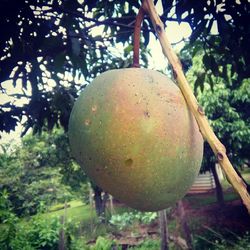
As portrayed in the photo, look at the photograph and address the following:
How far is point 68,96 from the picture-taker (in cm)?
292

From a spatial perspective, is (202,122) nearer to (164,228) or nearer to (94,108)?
(94,108)

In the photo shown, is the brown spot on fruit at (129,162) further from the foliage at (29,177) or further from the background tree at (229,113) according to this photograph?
the foliage at (29,177)

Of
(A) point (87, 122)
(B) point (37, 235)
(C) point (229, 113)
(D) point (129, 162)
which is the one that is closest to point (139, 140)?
(D) point (129, 162)

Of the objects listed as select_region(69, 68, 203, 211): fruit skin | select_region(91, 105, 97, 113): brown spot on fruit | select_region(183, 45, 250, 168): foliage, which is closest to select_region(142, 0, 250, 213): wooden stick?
select_region(69, 68, 203, 211): fruit skin

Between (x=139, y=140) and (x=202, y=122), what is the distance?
286mm

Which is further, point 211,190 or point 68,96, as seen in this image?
point 211,190

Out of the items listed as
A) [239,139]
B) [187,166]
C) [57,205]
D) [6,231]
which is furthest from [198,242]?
[57,205]

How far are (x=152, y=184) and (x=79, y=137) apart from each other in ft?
0.94

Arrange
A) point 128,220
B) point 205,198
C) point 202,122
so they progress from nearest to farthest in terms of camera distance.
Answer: point 202,122 < point 128,220 < point 205,198

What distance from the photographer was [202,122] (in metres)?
0.72

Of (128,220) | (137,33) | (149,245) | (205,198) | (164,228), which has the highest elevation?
(137,33)

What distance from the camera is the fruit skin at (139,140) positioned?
974mm

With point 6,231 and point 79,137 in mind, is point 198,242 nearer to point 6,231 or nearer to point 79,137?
point 6,231

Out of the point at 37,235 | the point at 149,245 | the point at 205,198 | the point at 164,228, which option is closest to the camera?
the point at 164,228
